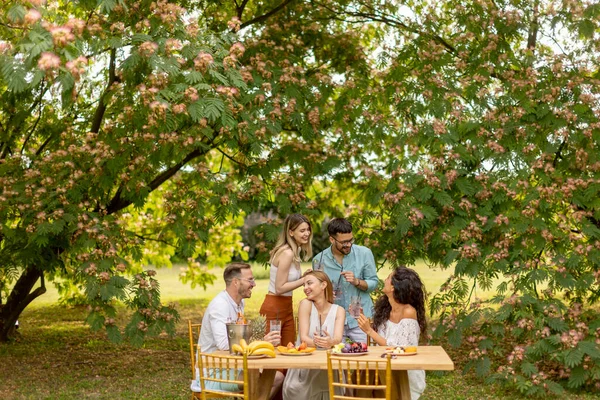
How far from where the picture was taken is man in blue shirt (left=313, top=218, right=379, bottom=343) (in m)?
6.57

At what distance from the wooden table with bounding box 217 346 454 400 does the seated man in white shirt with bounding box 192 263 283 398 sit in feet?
0.64

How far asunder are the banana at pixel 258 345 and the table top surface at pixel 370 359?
0.28ft

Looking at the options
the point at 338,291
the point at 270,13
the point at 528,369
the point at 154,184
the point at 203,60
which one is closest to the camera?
the point at 338,291

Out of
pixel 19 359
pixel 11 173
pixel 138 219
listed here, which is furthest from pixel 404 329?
pixel 138 219

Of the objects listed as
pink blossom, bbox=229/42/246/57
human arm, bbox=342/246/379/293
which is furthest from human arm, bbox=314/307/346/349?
pink blossom, bbox=229/42/246/57

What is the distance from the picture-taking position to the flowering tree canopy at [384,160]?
7691 millimetres

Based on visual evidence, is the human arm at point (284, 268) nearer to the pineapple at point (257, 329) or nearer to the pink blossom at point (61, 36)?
the pineapple at point (257, 329)

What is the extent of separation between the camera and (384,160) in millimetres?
9734

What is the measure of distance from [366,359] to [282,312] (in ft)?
6.22

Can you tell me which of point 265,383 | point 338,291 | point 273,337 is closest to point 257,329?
point 273,337

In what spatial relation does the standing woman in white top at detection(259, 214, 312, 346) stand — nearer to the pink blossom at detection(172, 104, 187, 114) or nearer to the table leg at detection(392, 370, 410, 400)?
the table leg at detection(392, 370, 410, 400)

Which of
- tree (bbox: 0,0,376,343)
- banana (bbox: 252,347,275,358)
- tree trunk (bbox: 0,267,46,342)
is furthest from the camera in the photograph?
tree trunk (bbox: 0,267,46,342)

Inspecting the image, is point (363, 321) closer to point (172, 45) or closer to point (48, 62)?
point (48, 62)

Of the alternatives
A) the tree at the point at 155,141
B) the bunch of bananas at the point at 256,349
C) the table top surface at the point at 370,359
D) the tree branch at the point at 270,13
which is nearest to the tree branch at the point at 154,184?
A: the tree at the point at 155,141
